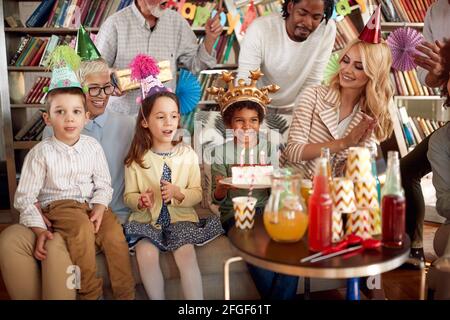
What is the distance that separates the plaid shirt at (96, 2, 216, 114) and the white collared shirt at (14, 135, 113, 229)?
317 millimetres

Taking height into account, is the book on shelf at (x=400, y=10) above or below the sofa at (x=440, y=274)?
above

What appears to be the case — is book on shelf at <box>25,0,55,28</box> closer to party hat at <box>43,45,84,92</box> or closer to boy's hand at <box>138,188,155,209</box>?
party hat at <box>43,45,84,92</box>

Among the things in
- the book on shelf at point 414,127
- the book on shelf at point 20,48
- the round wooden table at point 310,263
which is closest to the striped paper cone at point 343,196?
the round wooden table at point 310,263

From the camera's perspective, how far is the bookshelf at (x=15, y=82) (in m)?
2.81

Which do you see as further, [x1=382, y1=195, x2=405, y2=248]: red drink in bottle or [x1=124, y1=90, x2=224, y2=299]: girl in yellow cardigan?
[x1=124, y1=90, x2=224, y2=299]: girl in yellow cardigan

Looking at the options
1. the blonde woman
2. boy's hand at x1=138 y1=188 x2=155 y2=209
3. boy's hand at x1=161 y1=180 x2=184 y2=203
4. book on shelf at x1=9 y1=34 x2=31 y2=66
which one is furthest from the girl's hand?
book on shelf at x1=9 y1=34 x2=31 y2=66

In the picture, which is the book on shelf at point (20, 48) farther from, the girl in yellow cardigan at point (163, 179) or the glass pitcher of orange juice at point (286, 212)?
the glass pitcher of orange juice at point (286, 212)

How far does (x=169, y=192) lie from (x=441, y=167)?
44.1 inches

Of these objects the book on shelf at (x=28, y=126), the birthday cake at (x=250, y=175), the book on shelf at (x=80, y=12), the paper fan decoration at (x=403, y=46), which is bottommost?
the birthday cake at (x=250, y=175)

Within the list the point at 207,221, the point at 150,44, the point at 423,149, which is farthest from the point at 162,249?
the point at 423,149

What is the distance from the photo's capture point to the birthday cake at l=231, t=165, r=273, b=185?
76.6 inches

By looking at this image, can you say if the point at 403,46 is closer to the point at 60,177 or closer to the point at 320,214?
the point at 320,214

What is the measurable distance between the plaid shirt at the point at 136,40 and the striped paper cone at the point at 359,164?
1.03 metres

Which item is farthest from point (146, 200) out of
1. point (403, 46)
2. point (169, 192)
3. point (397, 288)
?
point (403, 46)
